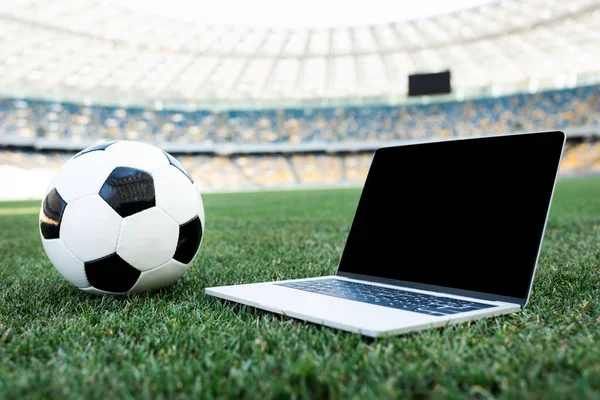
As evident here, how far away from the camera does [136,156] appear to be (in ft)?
6.91

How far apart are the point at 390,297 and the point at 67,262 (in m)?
1.28

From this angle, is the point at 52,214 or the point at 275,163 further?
the point at 275,163

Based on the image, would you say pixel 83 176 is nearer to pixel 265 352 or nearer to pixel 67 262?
pixel 67 262

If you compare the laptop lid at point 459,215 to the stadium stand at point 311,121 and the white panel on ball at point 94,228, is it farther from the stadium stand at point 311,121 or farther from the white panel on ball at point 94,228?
the stadium stand at point 311,121

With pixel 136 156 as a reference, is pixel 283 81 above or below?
below

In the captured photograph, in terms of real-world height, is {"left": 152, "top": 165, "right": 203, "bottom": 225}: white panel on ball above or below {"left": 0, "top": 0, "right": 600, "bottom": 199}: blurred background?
above

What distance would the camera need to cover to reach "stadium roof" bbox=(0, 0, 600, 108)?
1027 inches

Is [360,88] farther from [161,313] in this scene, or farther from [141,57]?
[161,313]

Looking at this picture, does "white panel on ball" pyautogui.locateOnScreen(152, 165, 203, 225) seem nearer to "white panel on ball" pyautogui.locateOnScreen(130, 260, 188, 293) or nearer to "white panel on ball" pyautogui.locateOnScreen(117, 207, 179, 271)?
"white panel on ball" pyautogui.locateOnScreen(117, 207, 179, 271)

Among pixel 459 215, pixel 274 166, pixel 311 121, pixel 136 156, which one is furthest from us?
pixel 311 121

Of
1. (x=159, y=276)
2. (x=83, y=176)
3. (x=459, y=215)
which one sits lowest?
(x=159, y=276)

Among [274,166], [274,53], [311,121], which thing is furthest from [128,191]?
[311,121]

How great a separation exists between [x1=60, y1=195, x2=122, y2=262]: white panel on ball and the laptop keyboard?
675mm

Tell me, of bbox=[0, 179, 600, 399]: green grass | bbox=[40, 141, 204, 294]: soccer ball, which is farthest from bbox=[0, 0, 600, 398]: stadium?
bbox=[40, 141, 204, 294]: soccer ball
